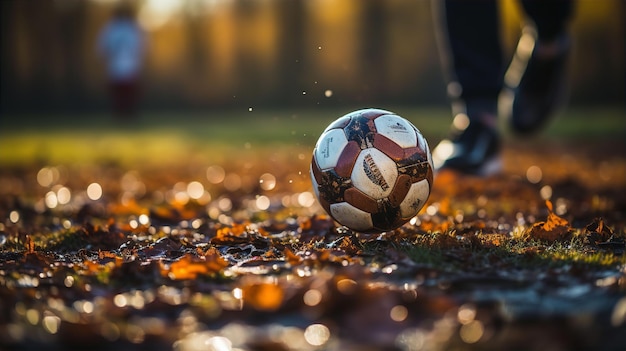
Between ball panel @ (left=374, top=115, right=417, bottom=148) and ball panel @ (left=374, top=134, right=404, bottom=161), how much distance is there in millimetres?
19

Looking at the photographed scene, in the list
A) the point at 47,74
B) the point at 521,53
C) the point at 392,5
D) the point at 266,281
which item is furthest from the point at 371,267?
the point at 47,74

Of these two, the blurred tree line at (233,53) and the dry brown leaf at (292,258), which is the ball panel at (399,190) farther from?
the blurred tree line at (233,53)

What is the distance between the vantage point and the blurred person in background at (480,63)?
6594 millimetres

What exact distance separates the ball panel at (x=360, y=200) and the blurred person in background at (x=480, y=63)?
2880 mm

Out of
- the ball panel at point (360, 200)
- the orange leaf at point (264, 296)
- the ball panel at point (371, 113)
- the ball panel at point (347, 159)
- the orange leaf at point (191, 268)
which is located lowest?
the orange leaf at point (191, 268)

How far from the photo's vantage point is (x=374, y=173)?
3.71 m

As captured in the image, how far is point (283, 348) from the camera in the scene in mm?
2312

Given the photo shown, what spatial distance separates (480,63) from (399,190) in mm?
3428

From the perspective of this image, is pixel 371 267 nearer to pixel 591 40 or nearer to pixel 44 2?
pixel 591 40

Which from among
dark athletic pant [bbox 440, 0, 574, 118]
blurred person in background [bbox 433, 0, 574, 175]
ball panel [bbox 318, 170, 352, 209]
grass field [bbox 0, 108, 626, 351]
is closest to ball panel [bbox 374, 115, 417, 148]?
ball panel [bbox 318, 170, 352, 209]

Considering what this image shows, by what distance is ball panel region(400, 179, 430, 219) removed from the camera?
3740 millimetres

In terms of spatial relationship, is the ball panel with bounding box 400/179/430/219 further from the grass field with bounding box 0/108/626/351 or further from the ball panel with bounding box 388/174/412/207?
the grass field with bounding box 0/108/626/351

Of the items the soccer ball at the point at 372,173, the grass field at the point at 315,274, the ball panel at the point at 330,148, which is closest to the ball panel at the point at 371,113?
the soccer ball at the point at 372,173

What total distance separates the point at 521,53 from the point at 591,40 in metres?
22.5
